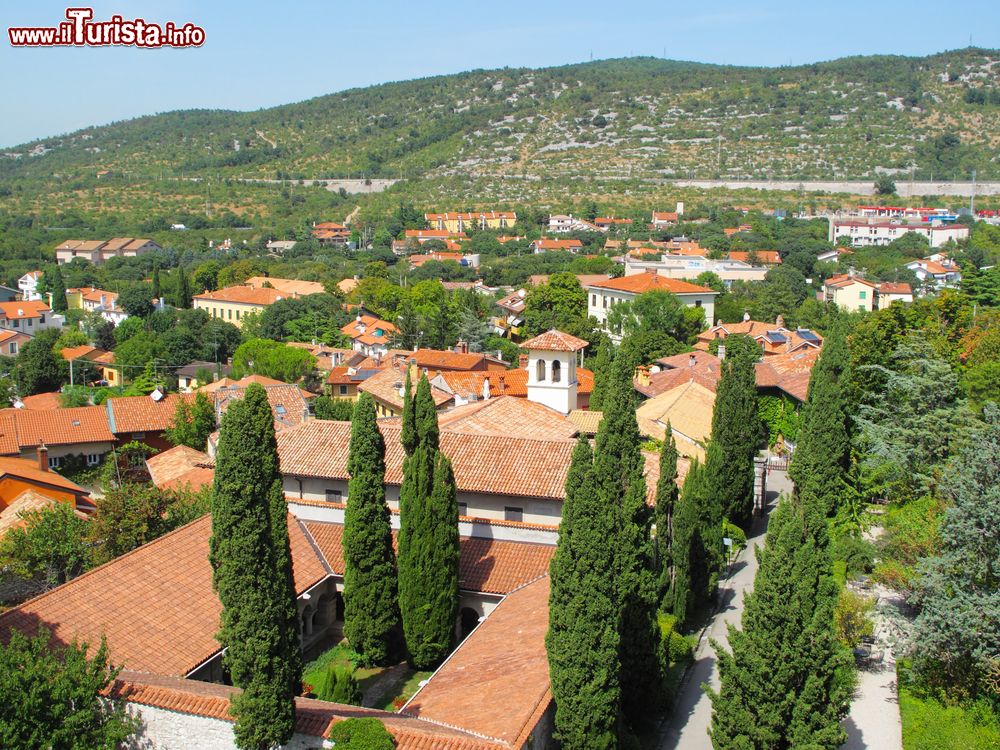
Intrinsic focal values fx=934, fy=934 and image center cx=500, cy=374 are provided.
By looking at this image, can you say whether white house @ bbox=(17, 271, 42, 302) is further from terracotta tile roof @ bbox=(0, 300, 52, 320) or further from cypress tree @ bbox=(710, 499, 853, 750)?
cypress tree @ bbox=(710, 499, 853, 750)

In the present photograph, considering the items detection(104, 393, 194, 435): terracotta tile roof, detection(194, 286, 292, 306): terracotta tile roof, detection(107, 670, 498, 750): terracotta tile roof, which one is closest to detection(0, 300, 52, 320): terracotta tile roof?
detection(194, 286, 292, 306): terracotta tile roof

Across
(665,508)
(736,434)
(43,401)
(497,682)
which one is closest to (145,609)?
(497,682)

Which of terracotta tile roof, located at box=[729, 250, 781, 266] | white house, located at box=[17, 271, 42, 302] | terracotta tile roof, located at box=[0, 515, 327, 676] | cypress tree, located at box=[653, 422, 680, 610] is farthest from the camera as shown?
terracotta tile roof, located at box=[729, 250, 781, 266]

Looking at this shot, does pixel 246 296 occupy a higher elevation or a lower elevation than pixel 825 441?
lower

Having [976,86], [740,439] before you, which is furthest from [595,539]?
[976,86]

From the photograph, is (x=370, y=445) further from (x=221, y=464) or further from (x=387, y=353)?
(x=387, y=353)

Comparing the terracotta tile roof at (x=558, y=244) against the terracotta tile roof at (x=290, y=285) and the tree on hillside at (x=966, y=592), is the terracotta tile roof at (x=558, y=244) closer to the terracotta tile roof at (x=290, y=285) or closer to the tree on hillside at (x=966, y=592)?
the terracotta tile roof at (x=290, y=285)

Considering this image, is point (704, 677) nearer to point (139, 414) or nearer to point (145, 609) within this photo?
point (145, 609)
